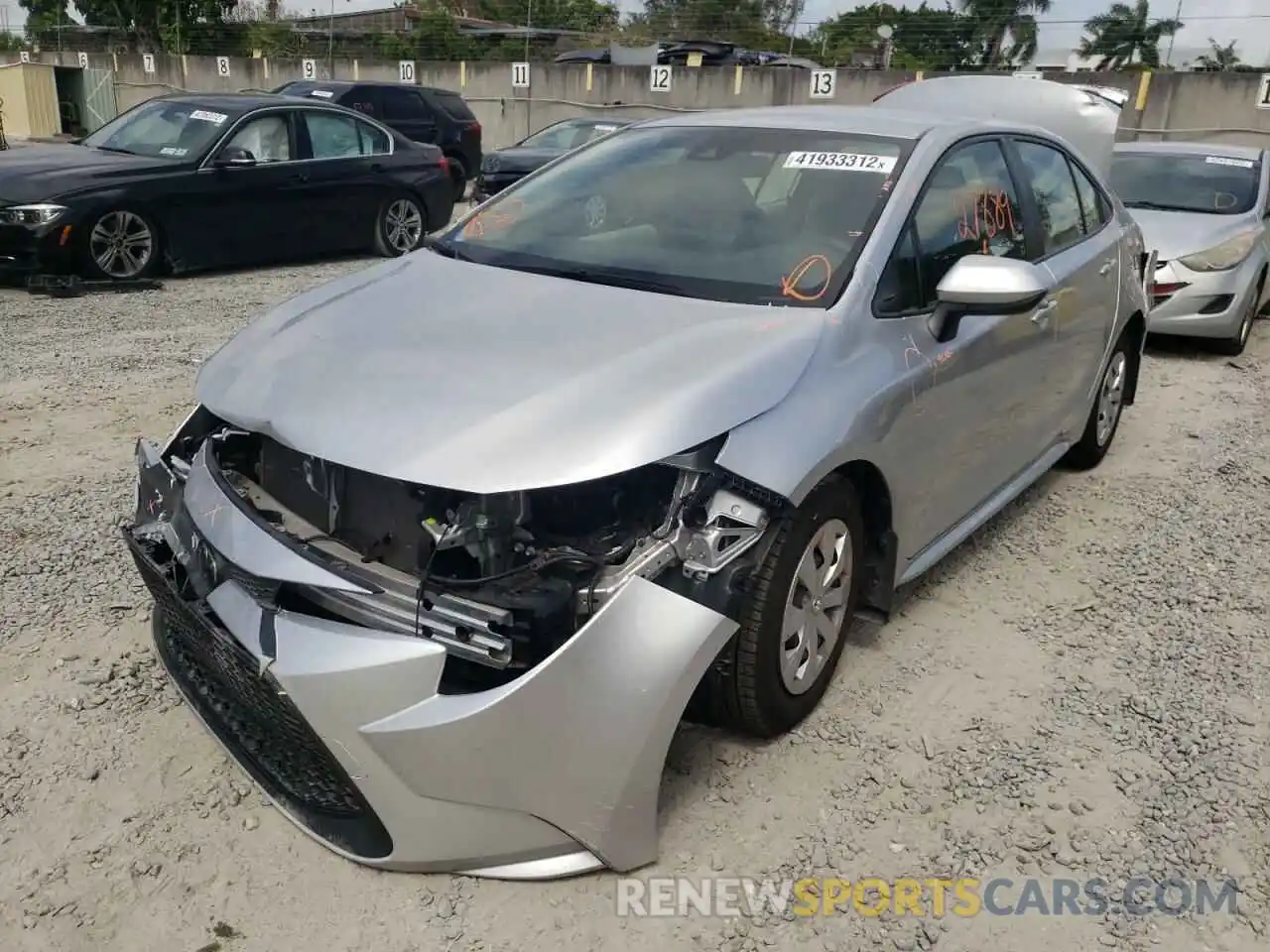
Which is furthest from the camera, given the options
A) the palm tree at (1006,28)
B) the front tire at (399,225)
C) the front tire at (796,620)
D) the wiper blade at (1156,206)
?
the palm tree at (1006,28)

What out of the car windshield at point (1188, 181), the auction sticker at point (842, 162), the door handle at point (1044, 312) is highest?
the auction sticker at point (842, 162)

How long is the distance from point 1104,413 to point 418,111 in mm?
12086

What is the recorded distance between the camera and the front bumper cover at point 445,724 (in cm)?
215

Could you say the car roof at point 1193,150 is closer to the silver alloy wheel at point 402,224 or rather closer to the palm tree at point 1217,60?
the silver alloy wheel at point 402,224

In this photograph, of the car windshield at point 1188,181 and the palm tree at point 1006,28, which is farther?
the palm tree at point 1006,28

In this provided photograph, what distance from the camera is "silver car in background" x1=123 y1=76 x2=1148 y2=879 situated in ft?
7.22

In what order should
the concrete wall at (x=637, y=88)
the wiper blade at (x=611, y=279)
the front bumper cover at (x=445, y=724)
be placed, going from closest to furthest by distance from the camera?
the front bumper cover at (x=445, y=724)
the wiper blade at (x=611, y=279)
the concrete wall at (x=637, y=88)

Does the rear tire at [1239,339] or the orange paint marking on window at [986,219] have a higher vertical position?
the orange paint marking on window at [986,219]

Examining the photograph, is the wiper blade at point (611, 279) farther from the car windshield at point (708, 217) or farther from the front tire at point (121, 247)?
the front tire at point (121, 247)

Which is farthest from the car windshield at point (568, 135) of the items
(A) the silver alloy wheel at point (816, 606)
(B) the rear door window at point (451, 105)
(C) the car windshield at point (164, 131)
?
(A) the silver alloy wheel at point (816, 606)

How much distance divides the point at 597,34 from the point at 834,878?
3386cm

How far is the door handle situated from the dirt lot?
0.94 meters

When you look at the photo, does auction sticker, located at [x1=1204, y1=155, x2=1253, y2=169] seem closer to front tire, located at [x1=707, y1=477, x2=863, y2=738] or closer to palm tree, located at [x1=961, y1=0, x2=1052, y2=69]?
front tire, located at [x1=707, y1=477, x2=863, y2=738]

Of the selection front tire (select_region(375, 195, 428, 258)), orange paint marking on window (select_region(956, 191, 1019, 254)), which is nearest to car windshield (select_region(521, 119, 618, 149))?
front tire (select_region(375, 195, 428, 258))
